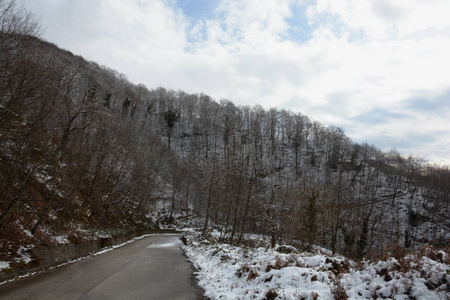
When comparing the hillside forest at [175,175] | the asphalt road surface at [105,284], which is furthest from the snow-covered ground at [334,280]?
the hillside forest at [175,175]

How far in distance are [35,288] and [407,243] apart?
5174cm

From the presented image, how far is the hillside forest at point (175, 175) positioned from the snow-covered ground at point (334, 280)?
1.94 meters

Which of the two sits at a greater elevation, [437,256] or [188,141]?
[188,141]

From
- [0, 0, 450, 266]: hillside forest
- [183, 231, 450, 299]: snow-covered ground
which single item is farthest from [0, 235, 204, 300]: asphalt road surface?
[0, 0, 450, 266]: hillside forest

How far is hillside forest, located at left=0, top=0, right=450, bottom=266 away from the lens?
35.4ft

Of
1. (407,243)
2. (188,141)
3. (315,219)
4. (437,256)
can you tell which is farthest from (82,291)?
(188,141)

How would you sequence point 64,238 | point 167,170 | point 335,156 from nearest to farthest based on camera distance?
point 64,238
point 167,170
point 335,156

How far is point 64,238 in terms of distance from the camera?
A: 1405 centimetres

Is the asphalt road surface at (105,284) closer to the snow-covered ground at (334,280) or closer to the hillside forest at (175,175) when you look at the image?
the snow-covered ground at (334,280)

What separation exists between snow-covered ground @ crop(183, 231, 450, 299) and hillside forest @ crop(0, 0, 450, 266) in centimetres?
194

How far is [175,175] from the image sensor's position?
55.3 meters

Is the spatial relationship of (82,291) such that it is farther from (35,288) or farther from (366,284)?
(366,284)

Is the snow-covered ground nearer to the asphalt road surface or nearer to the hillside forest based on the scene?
the asphalt road surface

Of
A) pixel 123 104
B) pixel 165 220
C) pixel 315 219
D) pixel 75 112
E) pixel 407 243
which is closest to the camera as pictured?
pixel 315 219
